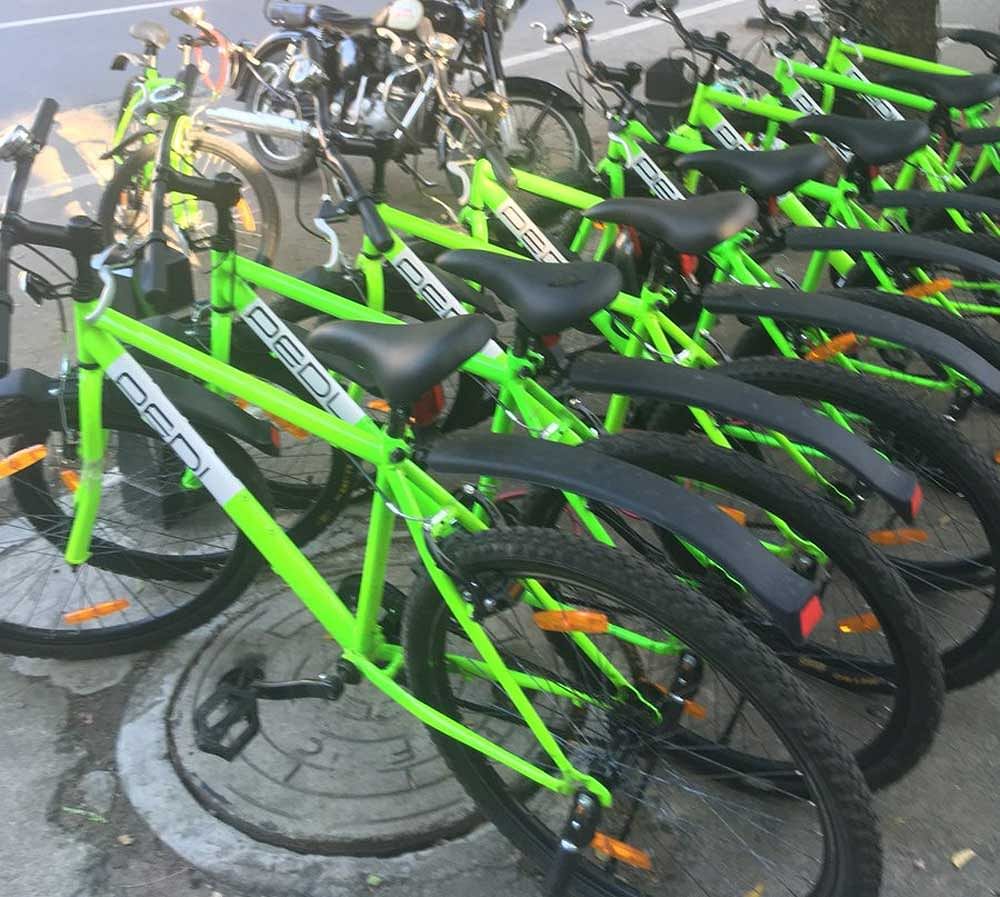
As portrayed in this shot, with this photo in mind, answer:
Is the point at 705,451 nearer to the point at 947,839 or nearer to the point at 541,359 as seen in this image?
the point at 541,359

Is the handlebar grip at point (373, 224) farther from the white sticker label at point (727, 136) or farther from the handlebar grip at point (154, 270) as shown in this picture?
the white sticker label at point (727, 136)

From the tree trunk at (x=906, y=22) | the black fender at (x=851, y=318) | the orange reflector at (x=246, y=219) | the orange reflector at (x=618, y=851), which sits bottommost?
the orange reflector at (x=618, y=851)

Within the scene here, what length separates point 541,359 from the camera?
250cm

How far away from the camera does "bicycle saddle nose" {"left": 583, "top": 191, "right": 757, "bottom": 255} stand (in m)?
2.64

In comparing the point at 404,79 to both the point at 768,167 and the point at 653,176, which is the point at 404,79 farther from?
the point at 768,167

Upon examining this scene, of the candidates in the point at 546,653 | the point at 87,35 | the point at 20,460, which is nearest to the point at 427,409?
the point at 546,653

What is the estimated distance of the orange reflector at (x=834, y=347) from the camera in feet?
9.63

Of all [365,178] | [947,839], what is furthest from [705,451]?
[365,178]

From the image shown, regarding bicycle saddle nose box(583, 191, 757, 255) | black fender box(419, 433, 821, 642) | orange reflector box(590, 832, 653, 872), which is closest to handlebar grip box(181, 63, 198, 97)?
bicycle saddle nose box(583, 191, 757, 255)

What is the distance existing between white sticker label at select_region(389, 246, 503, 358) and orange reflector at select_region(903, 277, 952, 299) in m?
1.61

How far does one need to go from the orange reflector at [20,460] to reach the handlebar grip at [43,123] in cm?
90

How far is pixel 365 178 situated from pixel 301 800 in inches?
188

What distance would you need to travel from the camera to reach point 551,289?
2.22 metres

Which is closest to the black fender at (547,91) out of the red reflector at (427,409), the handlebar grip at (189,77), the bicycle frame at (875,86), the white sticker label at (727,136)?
the bicycle frame at (875,86)
